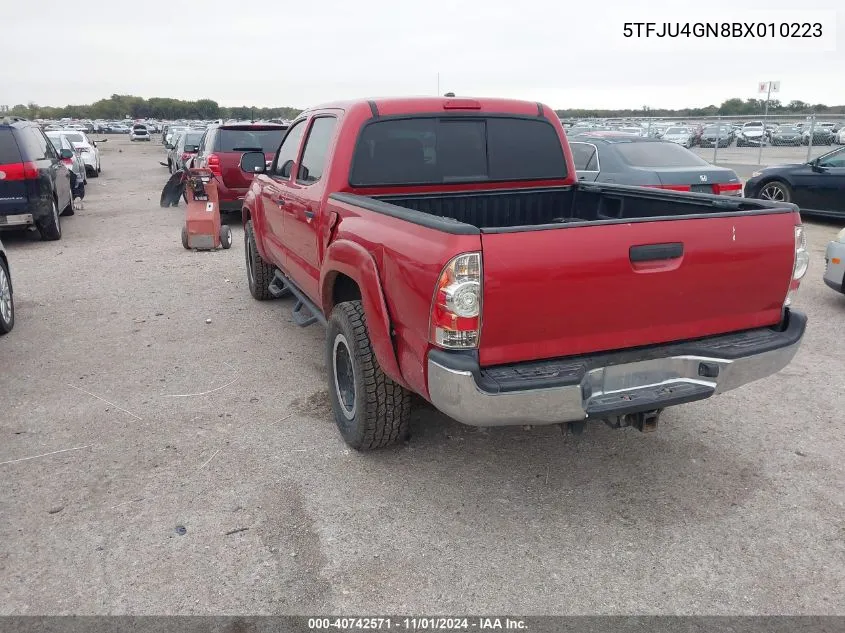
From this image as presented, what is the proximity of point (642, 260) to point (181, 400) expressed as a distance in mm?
3339

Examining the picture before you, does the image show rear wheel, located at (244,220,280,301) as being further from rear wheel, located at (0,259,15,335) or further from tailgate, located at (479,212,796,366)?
tailgate, located at (479,212,796,366)

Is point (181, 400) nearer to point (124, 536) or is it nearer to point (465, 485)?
point (124, 536)

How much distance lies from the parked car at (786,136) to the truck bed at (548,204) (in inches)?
1171

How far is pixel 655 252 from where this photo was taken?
305cm

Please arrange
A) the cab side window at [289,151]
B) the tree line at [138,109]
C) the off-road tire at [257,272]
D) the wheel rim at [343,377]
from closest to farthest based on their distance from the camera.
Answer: the wheel rim at [343,377] → the cab side window at [289,151] → the off-road tire at [257,272] → the tree line at [138,109]

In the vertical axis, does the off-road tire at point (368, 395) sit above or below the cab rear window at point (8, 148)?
below

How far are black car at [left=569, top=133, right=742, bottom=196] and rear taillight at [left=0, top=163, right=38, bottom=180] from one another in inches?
305

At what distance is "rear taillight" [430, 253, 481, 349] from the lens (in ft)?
9.27

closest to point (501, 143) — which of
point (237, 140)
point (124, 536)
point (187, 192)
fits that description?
point (124, 536)

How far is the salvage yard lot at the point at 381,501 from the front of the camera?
2.90 m

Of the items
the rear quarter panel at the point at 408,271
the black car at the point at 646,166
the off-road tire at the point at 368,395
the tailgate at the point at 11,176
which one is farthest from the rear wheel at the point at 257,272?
the tailgate at the point at 11,176

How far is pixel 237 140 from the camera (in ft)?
40.6

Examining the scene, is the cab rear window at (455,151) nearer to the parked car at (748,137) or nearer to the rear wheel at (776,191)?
the rear wheel at (776,191)

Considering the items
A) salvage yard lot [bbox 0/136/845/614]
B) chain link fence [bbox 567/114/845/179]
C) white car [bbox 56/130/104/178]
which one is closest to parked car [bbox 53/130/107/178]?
white car [bbox 56/130/104/178]
